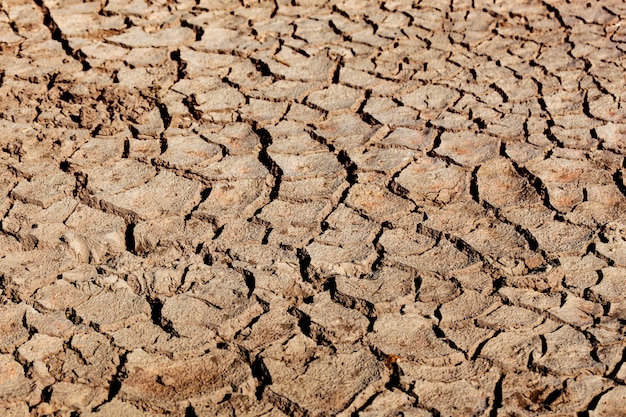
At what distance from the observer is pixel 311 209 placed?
2.79 m

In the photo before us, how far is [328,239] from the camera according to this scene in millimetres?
2650

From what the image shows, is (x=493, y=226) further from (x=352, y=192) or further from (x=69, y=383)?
(x=69, y=383)

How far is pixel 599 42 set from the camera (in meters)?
3.98

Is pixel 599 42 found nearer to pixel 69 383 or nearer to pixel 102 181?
pixel 102 181

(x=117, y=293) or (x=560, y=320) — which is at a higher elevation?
(x=560, y=320)

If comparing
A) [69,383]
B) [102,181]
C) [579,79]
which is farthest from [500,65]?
[69,383]

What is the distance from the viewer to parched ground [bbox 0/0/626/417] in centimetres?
215

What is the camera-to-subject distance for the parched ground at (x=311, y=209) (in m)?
2.15

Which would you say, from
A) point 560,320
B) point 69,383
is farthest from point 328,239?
point 69,383

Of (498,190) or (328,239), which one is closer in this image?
(328,239)

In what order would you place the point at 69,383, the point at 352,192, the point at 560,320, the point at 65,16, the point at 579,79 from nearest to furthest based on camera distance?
the point at 69,383 < the point at 560,320 < the point at 352,192 < the point at 579,79 < the point at 65,16

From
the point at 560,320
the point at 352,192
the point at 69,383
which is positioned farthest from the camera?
the point at 352,192

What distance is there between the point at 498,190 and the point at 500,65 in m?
1.02

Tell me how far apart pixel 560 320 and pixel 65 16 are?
2640mm
